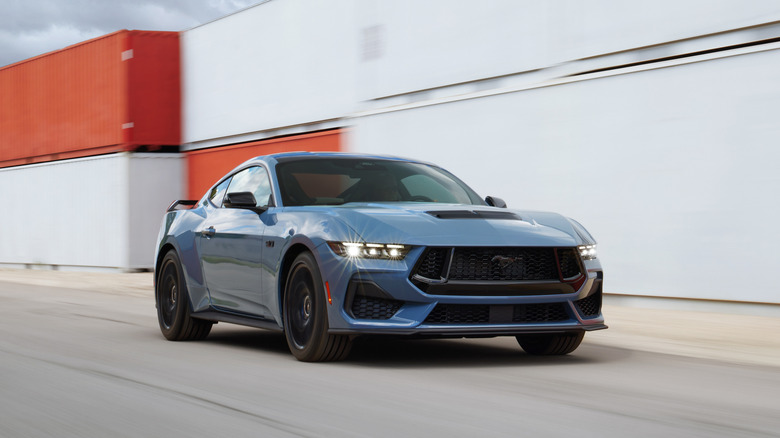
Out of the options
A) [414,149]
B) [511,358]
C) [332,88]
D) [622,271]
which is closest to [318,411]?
[511,358]

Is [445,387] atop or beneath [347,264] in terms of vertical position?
beneath

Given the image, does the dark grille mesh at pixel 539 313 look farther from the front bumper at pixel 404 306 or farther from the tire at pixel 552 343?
the tire at pixel 552 343

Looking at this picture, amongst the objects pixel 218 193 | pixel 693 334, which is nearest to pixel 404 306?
pixel 218 193

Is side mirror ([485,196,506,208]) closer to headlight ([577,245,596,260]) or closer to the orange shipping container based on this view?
headlight ([577,245,596,260])

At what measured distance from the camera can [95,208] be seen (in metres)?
27.4

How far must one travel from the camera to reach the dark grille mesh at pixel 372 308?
6465mm

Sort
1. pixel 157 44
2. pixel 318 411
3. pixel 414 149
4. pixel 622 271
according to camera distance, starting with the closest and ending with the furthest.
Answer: pixel 318 411 → pixel 622 271 → pixel 414 149 → pixel 157 44

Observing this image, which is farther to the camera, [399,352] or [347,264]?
[399,352]

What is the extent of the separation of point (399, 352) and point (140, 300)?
8.18 m

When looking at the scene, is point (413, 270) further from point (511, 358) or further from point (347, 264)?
point (511, 358)

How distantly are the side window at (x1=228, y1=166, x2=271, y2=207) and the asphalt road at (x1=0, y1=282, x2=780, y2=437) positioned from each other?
3.78ft

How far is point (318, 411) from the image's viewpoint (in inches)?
202

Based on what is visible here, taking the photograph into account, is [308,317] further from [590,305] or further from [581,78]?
[581,78]

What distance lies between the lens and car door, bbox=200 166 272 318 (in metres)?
7.62
